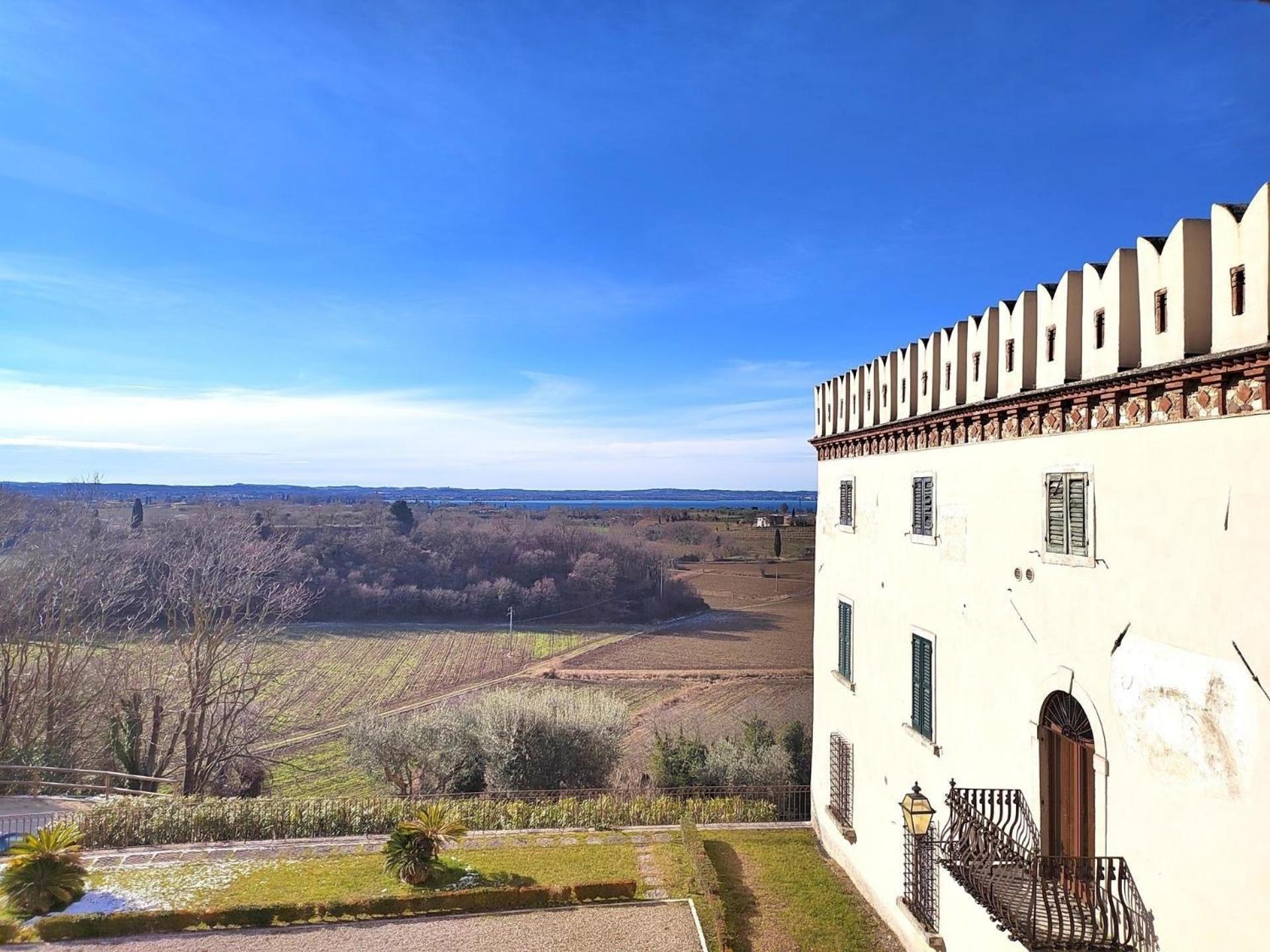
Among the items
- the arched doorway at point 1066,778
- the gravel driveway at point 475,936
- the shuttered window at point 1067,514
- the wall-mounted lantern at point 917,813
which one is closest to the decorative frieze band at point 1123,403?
the shuttered window at point 1067,514

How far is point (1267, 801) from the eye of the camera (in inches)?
179

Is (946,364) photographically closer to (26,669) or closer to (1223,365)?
(1223,365)

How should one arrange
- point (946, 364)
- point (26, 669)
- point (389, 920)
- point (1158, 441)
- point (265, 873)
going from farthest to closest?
point (26, 669) < point (265, 873) < point (389, 920) < point (946, 364) < point (1158, 441)

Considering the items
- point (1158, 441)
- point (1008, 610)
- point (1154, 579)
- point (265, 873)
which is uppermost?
point (1158, 441)

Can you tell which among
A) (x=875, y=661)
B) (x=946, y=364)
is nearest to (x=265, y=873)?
(x=875, y=661)

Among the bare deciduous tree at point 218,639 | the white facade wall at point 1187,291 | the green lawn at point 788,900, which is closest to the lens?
the white facade wall at point 1187,291

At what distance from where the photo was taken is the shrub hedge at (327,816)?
564 inches

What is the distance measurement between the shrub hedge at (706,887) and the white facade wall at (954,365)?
7.91 metres

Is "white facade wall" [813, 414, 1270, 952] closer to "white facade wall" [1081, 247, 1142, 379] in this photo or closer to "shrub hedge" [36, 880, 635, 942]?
"white facade wall" [1081, 247, 1142, 379]

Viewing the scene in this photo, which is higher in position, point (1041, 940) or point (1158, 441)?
point (1158, 441)

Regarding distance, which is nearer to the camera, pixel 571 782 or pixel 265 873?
pixel 265 873

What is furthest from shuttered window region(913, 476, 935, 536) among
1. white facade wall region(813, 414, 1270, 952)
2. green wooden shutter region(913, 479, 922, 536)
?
white facade wall region(813, 414, 1270, 952)

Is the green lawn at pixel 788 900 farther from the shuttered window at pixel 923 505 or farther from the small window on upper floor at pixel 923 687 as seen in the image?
the shuttered window at pixel 923 505

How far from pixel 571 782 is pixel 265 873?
9519mm
